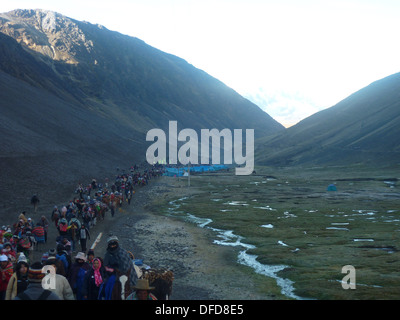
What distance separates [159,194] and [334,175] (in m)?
54.5

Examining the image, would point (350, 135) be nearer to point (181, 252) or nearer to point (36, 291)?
point (181, 252)

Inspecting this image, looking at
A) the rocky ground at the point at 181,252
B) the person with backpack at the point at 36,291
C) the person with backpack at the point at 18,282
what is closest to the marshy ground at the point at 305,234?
the rocky ground at the point at 181,252

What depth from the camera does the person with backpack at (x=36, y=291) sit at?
7434 millimetres

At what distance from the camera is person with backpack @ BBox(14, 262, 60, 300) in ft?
24.4

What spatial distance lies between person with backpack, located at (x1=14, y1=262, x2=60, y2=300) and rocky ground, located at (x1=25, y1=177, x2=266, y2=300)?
33.8ft

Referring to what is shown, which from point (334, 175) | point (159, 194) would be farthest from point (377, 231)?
point (334, 175)

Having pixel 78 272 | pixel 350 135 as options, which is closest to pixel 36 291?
pixel 78 272

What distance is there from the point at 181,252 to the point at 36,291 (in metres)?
20.9

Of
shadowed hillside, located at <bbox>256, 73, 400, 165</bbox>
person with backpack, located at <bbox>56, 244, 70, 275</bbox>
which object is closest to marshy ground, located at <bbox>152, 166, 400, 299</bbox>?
person with backpack, located at <bbox>56, 244, 70, 275</bbox>

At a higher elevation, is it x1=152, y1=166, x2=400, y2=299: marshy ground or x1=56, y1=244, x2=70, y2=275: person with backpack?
x1=56, y1=244, x2=70, y2=275: person with backpack

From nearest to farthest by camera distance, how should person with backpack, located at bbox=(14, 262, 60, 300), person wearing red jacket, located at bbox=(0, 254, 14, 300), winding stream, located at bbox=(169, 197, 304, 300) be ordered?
person with backpack, located at bbox=(14, 262, 60, 300), person wearing red jacket, located at bbox=(0, 254, 14, 300), winding stream, located at bbox=(169, 197, 304, 300)

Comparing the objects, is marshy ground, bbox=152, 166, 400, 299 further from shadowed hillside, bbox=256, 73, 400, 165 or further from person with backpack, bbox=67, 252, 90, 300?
shadowed hillside, bbox=256, 73, 400, 165
